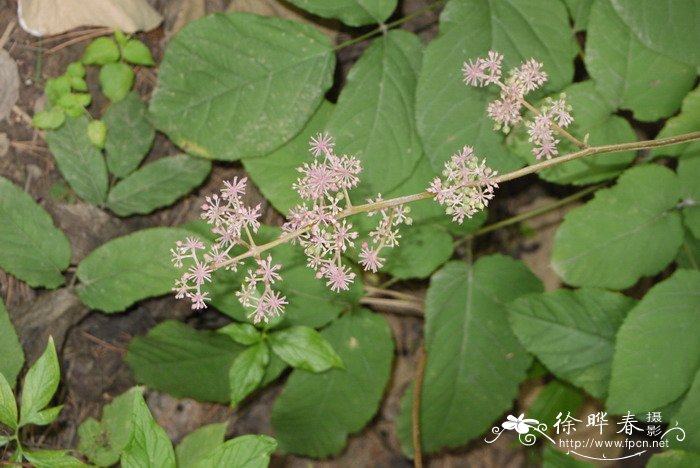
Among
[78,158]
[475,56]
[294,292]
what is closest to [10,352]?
[78,158]

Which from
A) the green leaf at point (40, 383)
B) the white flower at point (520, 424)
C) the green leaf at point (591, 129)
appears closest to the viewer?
the green leaf at point (40, 383)

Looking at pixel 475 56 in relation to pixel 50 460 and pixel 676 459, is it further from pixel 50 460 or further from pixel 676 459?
pixel 50 460

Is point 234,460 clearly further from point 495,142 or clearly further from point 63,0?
point 63,0

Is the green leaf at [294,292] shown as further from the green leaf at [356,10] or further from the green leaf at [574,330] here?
the green leaf at [356,10]

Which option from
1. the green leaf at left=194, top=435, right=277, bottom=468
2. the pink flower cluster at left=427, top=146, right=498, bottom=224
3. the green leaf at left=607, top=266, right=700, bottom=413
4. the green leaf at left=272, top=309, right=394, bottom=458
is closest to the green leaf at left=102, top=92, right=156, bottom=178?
the green leaf at left=272, top=309, right=394, bottom=458

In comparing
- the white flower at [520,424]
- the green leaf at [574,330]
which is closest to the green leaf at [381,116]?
the green leaf at [574,330]

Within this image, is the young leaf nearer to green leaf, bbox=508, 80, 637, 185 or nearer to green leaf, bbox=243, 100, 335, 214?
green leaf, bbox=243, 100, 335, 214

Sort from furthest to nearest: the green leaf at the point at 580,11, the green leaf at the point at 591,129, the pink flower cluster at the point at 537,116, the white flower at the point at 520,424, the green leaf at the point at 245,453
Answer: the white flower at the point at 520,424 < the green leaf at the point at 580,11 < the green leaf at the point at 591,129 < the green leaf at the point at 245,453 < the pink flower cluster at the point at 537,116
